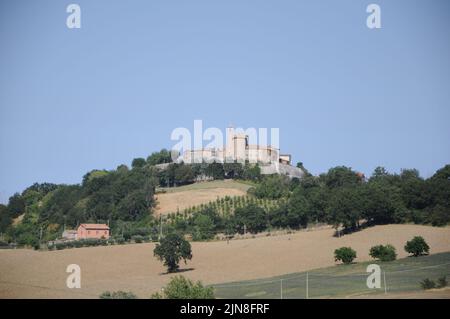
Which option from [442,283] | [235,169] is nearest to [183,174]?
[235,169]

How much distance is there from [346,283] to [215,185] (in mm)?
90772

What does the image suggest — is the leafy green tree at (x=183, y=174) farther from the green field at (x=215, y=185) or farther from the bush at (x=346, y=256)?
the bush at (x=346, y=256)

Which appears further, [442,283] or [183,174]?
[183,174]

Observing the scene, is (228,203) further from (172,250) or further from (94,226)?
(172,250)

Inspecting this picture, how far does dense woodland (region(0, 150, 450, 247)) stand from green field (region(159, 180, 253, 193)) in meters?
2.83

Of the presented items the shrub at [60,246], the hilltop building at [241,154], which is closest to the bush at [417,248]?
the shrub at [60,246]

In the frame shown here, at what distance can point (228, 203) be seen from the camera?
369 ft

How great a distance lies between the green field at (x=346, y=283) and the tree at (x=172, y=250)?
1491 cm

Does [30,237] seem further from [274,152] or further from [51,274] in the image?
[274,152]

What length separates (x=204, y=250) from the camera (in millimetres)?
74250

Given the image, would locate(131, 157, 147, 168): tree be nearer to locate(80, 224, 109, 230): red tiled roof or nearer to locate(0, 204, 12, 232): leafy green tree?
locate(0, 204, 12, 232): leafy green tree

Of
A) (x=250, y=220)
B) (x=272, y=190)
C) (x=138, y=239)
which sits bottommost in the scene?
(x=138, y=239)
